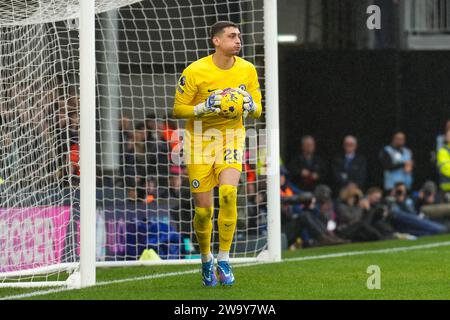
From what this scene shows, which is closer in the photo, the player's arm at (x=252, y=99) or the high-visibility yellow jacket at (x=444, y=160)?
the player's arm at (x=252, y=99)

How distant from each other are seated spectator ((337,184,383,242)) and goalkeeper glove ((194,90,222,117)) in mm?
A: 7809

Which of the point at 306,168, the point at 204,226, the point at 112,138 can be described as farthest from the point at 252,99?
the point at 306,168

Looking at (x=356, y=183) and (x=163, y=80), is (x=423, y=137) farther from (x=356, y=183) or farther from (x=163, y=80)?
(x=163, y=80)

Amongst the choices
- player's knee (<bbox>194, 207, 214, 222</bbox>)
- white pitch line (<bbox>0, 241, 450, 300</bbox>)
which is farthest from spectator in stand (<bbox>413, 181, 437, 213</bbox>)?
player's knee (<bbox>194, 207, 214, 222</bbox>)

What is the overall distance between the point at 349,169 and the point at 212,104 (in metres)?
9.36

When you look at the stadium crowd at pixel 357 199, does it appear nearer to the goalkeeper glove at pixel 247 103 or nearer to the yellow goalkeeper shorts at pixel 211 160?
the yellow goalkeeper shorts at pixel 211 160

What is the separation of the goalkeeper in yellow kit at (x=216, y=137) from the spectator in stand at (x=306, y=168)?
7.96 metres

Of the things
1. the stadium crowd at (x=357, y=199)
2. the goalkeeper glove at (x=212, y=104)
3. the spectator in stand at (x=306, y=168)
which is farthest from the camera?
the spectator in stand at (x=306, y=168)

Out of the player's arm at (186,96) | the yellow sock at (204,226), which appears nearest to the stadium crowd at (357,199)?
the yellow sock at (204,226)

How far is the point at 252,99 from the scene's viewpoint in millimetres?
9969

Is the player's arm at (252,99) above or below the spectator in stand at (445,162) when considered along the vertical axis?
above

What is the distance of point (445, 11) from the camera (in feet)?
70.6

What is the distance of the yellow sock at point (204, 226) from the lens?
10.2 m

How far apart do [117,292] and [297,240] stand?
6923mm
